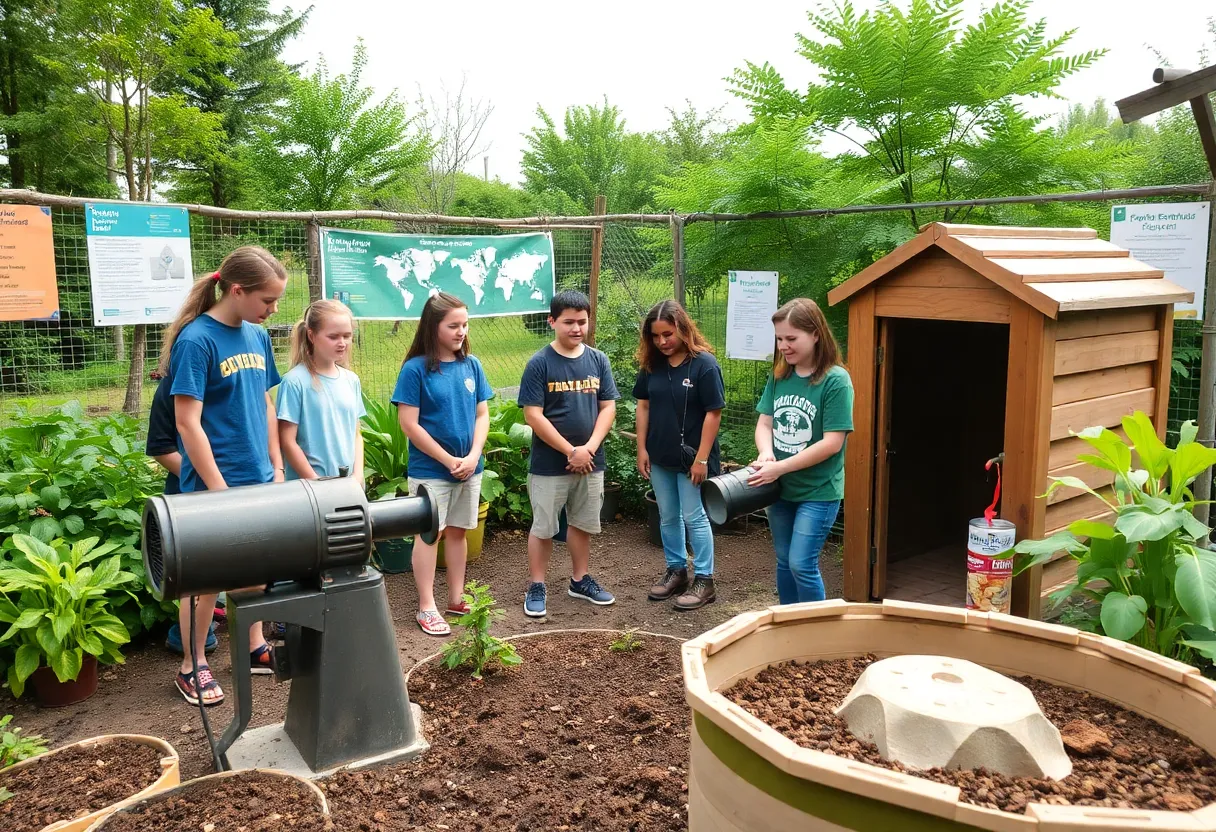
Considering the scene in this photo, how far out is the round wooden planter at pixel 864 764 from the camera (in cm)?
145

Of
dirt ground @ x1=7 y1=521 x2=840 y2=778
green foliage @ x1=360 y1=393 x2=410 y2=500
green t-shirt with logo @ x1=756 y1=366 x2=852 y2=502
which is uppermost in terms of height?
green t-shirt with logo @ x1=756 y1=366 x2=852 y2=502

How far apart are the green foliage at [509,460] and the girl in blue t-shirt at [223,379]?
98.9 inches

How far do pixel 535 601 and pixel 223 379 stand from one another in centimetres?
213

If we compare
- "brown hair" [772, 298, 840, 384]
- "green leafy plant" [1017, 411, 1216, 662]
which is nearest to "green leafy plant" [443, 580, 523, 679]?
"brown hair" [772, 298, 840, 384]

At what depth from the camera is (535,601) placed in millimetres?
5098

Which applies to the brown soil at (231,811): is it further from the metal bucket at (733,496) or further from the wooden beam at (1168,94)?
the wooden beam at (1168,94)

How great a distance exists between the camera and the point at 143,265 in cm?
496

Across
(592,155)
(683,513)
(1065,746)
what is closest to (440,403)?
(683,513)

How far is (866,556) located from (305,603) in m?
3.01

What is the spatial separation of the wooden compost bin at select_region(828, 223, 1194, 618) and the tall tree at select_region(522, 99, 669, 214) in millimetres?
29296

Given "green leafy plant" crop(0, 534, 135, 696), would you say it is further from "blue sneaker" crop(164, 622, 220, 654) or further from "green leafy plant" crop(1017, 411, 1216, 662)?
"green leafy plant" crop(1017, 411, 1216, 662)

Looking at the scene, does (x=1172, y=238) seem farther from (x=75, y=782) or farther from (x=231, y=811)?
(x=75, y=782)

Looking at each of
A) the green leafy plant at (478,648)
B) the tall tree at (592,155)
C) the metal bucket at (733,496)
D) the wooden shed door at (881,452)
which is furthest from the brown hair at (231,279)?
the tall tree at (592,155)

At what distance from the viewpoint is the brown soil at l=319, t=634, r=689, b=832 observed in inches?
115
